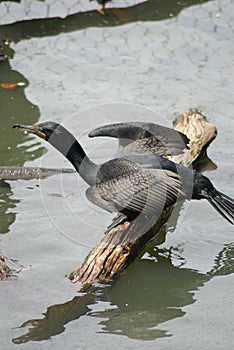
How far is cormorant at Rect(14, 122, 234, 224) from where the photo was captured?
17.6 feet

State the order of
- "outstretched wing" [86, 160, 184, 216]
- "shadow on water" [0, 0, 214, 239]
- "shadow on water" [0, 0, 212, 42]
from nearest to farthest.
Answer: "outstretched wing" [86, 160, 184, 216] < "shadow on water" [0, 0, 214, 239] < "shadow on water" [0, 0, 212, 42]

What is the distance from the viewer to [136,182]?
5.41 metres

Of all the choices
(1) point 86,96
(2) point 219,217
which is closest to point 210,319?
(2) point 219,217

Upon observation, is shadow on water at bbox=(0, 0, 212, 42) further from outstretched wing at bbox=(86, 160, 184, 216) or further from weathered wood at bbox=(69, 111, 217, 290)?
outstretched wing at bbox=(86, 160, 184, 216)

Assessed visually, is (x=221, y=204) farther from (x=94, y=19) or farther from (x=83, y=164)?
(x=94, y=19)

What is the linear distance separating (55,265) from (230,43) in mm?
4539

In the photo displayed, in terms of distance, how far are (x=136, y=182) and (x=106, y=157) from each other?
6.18 feet

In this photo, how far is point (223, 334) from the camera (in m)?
4.95

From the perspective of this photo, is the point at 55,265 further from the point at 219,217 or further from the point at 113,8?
the point at 113,8

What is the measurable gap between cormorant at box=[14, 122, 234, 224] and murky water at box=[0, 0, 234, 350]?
50 centimetres

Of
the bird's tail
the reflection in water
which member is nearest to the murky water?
the reflection in water

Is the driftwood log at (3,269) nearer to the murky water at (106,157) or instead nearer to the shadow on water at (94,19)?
the murky water at (106,157)

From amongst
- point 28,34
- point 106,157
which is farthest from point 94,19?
point 106,157

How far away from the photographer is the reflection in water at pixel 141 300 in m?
5.05
